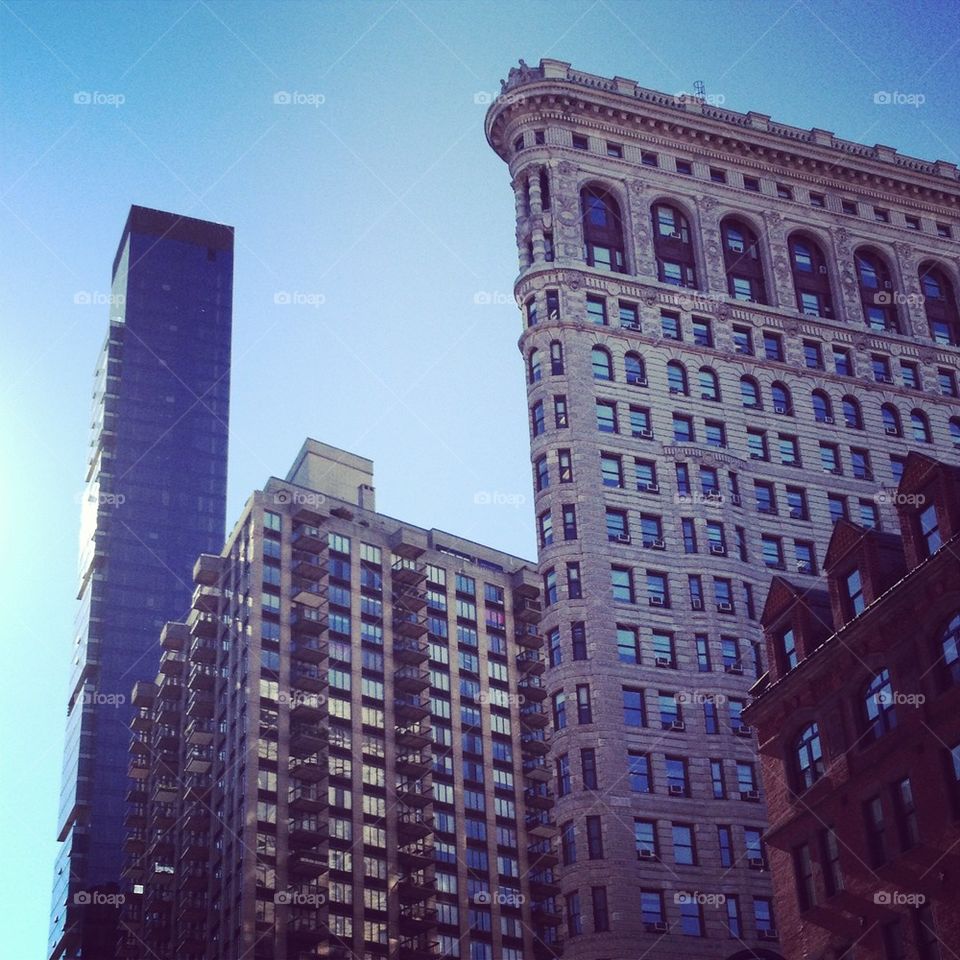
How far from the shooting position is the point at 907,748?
48.0 meters

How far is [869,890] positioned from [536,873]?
9979cm

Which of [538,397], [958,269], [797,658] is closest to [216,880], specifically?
[538,397]

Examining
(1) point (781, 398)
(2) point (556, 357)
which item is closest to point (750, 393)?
(1) point (781, 398)

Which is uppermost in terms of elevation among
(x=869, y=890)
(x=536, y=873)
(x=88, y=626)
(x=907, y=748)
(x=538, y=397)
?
(x=88, y=626)

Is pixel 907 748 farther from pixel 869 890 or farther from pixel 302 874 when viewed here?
pixel 302 874

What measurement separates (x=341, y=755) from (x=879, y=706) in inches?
3686
